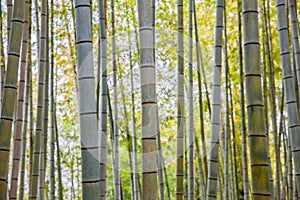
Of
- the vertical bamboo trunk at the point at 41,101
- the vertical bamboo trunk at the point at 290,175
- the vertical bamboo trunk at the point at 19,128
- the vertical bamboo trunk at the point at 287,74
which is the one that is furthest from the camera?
the vertical bamboo trunk at the point at 290,175

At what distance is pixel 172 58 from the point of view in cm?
421

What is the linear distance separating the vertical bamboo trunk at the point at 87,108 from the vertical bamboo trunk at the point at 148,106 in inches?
6.5

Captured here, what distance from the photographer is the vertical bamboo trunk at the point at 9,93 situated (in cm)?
181

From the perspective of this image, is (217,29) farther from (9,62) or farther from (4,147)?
(4,147)

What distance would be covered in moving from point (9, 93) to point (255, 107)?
990 mm

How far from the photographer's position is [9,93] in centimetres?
189

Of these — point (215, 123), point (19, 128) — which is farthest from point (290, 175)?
point (19, 128)

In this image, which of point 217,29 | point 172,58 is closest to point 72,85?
point 172,58

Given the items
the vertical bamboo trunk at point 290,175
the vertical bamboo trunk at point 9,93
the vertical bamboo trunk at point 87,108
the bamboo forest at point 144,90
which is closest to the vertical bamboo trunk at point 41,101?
the bamboo forest at point 144,90

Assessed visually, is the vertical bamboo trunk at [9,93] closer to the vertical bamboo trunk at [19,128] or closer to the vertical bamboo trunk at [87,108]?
the vertical bamboo trunk at [19,128]

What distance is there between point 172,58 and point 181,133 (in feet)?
4.67

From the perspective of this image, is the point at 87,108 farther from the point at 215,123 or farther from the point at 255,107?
the point at 215,123

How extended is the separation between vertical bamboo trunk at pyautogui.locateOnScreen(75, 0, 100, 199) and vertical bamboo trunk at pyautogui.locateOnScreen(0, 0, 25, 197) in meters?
0.41

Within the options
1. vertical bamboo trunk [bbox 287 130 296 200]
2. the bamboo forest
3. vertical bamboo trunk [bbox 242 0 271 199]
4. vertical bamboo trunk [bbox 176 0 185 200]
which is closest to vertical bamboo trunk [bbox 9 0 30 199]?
the bamboo forest
